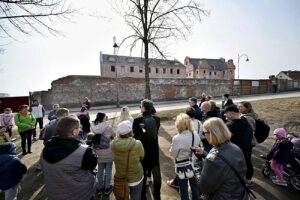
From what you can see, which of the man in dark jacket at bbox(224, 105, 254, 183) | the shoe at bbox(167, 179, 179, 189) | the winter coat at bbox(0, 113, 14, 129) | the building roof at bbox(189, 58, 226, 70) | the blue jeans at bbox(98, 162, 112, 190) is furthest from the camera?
the building roof at bbox(189, 58, 226, 70)

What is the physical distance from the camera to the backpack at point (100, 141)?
4441 millimetres

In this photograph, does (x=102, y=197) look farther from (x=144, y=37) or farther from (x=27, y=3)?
(x=144, y=37)

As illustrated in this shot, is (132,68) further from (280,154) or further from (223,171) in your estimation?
(223,171)

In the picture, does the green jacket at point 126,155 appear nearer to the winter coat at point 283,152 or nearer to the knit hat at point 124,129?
the knit hat at point 124,129

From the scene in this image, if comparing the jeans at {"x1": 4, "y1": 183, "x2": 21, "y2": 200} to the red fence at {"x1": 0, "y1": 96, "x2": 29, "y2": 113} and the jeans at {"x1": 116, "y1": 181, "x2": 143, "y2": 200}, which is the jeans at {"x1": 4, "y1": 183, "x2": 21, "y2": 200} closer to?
the jeans at {"x1": 116, "y1": 181, "x2": 143, "y2": 200}

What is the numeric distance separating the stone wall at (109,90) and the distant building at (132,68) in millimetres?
14080

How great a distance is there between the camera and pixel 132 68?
51812mm

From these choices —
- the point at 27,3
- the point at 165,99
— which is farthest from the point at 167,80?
the point at 27,3

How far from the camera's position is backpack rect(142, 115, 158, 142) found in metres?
4.21

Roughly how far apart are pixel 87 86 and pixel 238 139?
24554 millimetres

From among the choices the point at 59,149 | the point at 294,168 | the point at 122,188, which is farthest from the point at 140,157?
the point at 294,168

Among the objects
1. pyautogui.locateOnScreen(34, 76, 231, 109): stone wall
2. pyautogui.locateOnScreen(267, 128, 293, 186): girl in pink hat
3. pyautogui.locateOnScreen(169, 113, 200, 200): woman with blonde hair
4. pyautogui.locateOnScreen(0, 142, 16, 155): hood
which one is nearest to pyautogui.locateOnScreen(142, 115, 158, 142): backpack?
pyautogui.locateOnScreen(169, 113, 200, 200): woman with blonde hair

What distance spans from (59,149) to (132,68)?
5003 centimetres

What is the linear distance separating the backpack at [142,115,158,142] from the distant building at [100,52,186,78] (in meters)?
40.8
